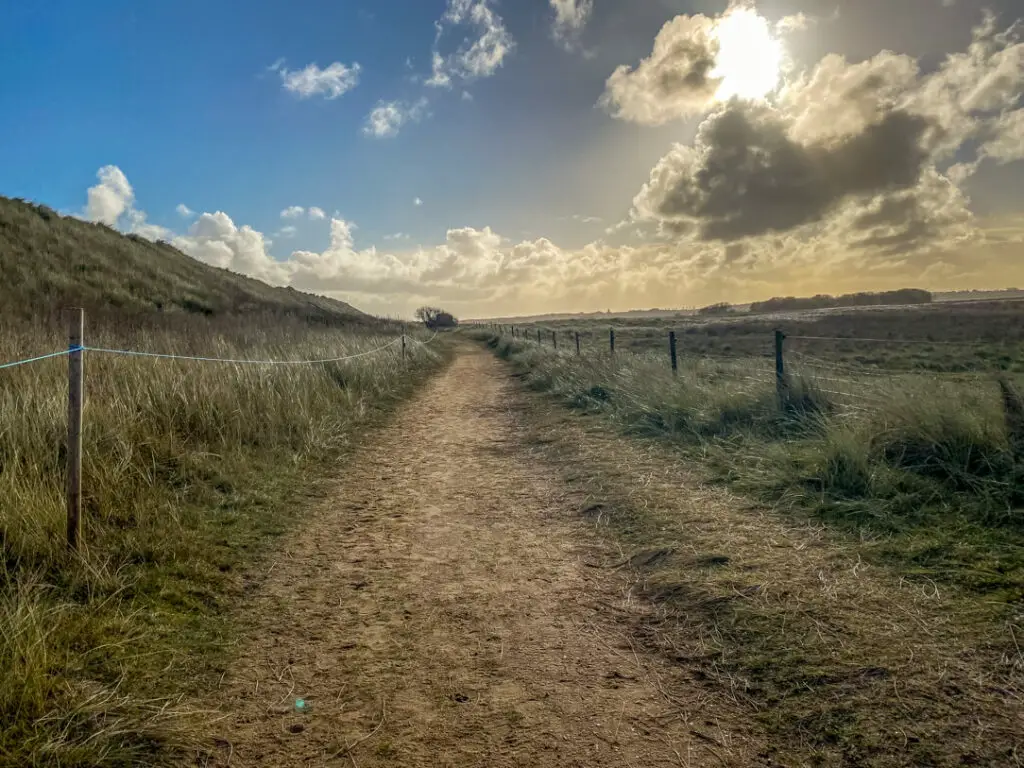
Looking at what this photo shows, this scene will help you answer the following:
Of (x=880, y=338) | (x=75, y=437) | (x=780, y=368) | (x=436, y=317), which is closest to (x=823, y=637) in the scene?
(x=75, y=437)

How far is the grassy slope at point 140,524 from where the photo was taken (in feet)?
8.10

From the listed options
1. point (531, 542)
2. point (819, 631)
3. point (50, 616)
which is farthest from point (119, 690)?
point (819, 631)

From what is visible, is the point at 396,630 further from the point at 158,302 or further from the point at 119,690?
the point at 158,302

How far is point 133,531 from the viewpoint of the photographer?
4.26 meters

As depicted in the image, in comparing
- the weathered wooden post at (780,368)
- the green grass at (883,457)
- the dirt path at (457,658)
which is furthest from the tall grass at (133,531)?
the weathered wooden post at (780,368)

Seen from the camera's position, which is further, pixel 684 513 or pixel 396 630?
pixel 684 513

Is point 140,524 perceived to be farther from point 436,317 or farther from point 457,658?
point 436,317

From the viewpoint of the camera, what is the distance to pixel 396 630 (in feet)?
11.2

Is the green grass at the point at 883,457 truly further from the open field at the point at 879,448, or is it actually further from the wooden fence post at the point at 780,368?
the wooden fence post at the point at 780,368

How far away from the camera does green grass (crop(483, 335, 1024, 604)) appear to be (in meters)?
4.14

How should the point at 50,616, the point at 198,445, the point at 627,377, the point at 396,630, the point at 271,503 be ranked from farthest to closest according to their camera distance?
the point at 627,377 → the point at 198,445 → the point at 271,503 → the point at 396,630 → the point at 50,616

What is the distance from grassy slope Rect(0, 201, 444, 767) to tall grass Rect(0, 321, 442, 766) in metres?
0.01

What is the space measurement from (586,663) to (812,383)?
21.4 ft

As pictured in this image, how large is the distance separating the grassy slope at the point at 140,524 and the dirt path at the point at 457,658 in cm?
34
